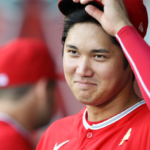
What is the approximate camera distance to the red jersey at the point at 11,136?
5.41ft

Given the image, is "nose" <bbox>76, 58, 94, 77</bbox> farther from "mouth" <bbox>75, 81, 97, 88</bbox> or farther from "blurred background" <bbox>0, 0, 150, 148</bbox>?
"blurred background" <bbox>0, 0, 150, 148</bbox>

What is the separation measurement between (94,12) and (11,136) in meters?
0.93

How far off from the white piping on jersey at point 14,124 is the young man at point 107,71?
1.45 feet

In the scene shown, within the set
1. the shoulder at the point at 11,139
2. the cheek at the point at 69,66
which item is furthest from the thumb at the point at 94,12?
the shoulder at the point at 11,139

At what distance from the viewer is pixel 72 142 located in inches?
54.1

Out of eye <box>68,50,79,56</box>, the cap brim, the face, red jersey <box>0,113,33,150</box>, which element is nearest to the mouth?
the face

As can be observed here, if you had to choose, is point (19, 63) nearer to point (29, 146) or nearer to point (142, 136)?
point (29, 146)

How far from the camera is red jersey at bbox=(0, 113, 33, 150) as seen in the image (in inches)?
64.9

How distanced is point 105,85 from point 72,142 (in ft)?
1.19

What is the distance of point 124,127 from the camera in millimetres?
1197

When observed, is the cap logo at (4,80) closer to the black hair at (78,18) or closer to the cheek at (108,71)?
the black hair at (78,18)

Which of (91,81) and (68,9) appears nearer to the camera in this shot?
(91,81)

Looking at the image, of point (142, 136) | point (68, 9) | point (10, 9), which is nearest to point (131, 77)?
point (142, 136)

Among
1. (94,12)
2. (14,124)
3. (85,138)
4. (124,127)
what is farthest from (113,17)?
(14,124)
